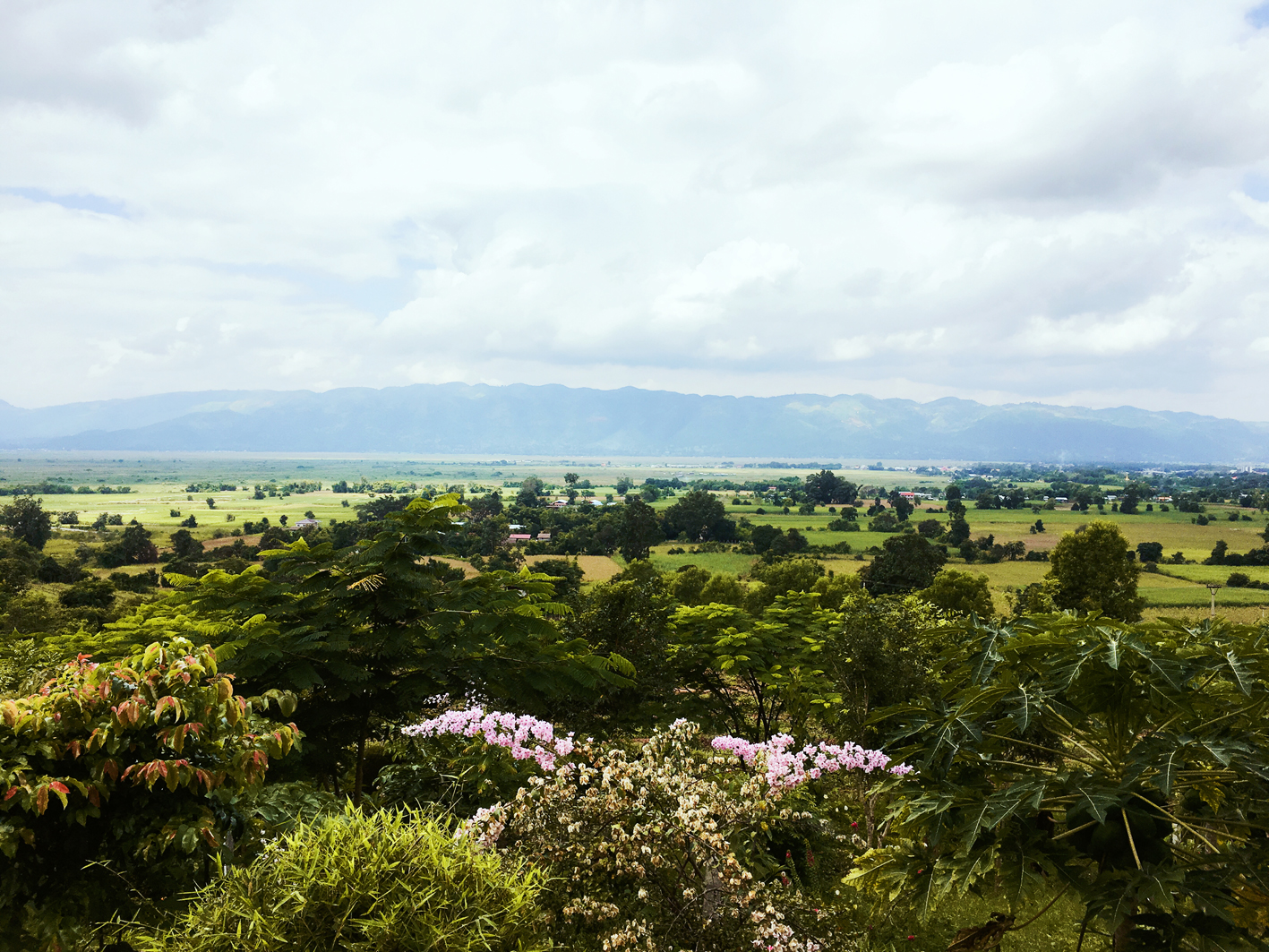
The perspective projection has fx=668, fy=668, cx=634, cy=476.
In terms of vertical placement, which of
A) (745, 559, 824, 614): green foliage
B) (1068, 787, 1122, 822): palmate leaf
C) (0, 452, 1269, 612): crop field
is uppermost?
(1068, 787, 1122, 822): palmate leaf

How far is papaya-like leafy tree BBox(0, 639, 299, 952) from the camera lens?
3818mm

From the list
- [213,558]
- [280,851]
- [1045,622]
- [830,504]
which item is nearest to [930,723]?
[1045,622]

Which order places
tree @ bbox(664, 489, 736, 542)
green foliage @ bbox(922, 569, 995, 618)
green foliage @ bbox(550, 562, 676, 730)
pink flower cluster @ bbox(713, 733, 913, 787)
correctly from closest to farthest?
pink flower cluster @ bbox(713, 733, 913, 787)
green foliage @ bbox(550, 562, 676, 730)
green foliage @ bbox(922, 569, 995, 618)
tree @ bbox(664, 489, 736, 542)

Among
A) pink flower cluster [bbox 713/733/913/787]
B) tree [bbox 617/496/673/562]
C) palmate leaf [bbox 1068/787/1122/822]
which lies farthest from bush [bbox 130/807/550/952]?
tree [bbox 617/496/673/562]

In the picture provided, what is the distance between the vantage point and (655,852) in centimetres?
476

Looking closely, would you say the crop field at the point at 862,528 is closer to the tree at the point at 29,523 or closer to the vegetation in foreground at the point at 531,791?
the tree at the point at 29,523

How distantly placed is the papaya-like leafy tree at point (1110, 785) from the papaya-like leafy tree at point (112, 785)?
4117mm

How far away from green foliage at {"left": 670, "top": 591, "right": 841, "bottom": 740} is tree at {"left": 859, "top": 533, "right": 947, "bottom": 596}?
4185 centimetres

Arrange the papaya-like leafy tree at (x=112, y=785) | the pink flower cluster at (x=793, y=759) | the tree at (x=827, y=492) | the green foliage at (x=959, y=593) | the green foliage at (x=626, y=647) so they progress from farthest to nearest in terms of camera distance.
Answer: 1. the tree at (x=827, y=492)
2. the green foliage at (x=959, y=593)
3. the green foliage at (x=626, y=647)
4. the pink flower cluster at (x=793, y=759)
5. the papaya-like leafy tree at (x=112, y=785)

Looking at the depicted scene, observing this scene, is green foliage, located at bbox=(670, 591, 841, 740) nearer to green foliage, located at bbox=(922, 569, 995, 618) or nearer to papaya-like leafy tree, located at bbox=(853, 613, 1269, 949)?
papaya-like leafy tree, located at bbox=(853, 613, 1269, 949)

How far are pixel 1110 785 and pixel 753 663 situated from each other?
966 cm

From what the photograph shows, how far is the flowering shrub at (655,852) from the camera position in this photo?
461 centimetres

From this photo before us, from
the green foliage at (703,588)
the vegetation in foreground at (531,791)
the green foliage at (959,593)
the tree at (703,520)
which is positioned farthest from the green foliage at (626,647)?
the tree at (703,520)

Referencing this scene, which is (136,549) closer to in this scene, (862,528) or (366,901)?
(366,901)
